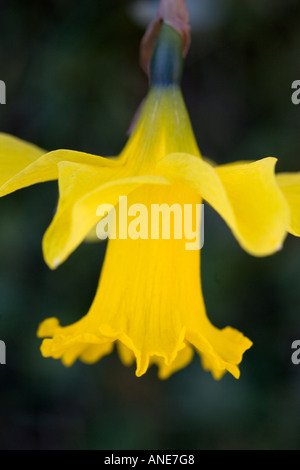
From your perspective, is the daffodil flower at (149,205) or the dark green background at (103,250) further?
the dark green background at (103,250)

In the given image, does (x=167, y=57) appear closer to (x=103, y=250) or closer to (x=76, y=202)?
(x=76, y=202)

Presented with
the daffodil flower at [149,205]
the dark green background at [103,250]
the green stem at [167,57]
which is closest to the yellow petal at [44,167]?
the daffodil flower at [149,205]

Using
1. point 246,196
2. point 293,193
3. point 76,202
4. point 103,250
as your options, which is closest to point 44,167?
point 76,202

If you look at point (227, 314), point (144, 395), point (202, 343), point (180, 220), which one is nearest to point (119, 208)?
point (180, 220)

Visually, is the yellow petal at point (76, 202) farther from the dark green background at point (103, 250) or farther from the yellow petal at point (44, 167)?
the dark green background at point (103, 250)

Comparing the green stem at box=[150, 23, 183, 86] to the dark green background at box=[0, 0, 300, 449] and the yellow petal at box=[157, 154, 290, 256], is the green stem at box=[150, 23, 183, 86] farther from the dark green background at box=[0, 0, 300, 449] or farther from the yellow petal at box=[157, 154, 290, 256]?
the dark green background at box=[0, 0, 300, 449]

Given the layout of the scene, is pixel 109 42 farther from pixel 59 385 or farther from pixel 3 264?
pixel 59 385
